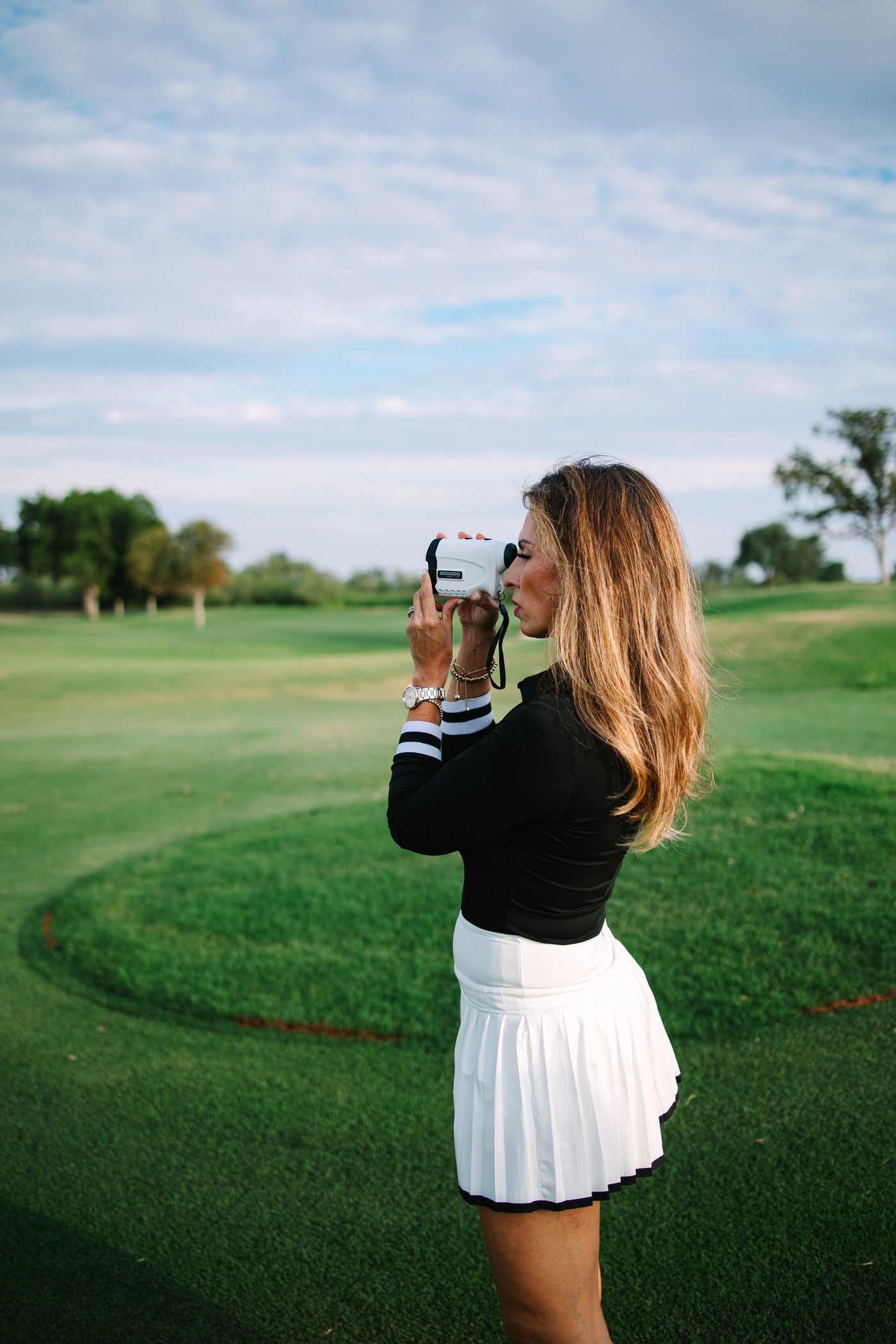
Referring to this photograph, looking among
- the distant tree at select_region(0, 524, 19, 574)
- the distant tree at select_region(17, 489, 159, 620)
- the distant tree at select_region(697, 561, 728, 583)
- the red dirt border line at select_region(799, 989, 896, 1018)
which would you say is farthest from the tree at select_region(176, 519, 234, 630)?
the red dirt border line at select_region(799, 989, 896, 1018)

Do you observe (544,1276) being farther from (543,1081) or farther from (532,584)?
(532,584)

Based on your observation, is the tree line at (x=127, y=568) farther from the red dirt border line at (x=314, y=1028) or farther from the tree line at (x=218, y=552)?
the red dirt border line at (x=314, y=1028)

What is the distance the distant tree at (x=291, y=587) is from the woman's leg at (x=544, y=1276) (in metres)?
56.1

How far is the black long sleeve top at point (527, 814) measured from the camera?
1.58 meters

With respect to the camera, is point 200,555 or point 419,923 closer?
point 419,923

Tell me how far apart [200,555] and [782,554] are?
40452mm

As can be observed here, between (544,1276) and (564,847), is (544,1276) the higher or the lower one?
the lower one

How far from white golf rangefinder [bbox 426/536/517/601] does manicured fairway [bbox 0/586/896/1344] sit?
1.81 m

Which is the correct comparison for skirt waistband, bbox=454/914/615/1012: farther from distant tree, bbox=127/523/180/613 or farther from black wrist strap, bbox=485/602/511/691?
distant tree, bbox=127/523/180/613

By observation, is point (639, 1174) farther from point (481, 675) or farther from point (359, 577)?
point (359, 577)

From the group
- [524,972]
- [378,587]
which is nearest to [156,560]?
[378,587]

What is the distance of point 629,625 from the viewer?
1672 millimetres

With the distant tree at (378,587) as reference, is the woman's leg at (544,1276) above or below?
below

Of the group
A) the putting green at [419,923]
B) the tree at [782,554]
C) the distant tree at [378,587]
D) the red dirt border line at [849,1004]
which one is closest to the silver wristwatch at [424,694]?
the putting green at [419,923]
